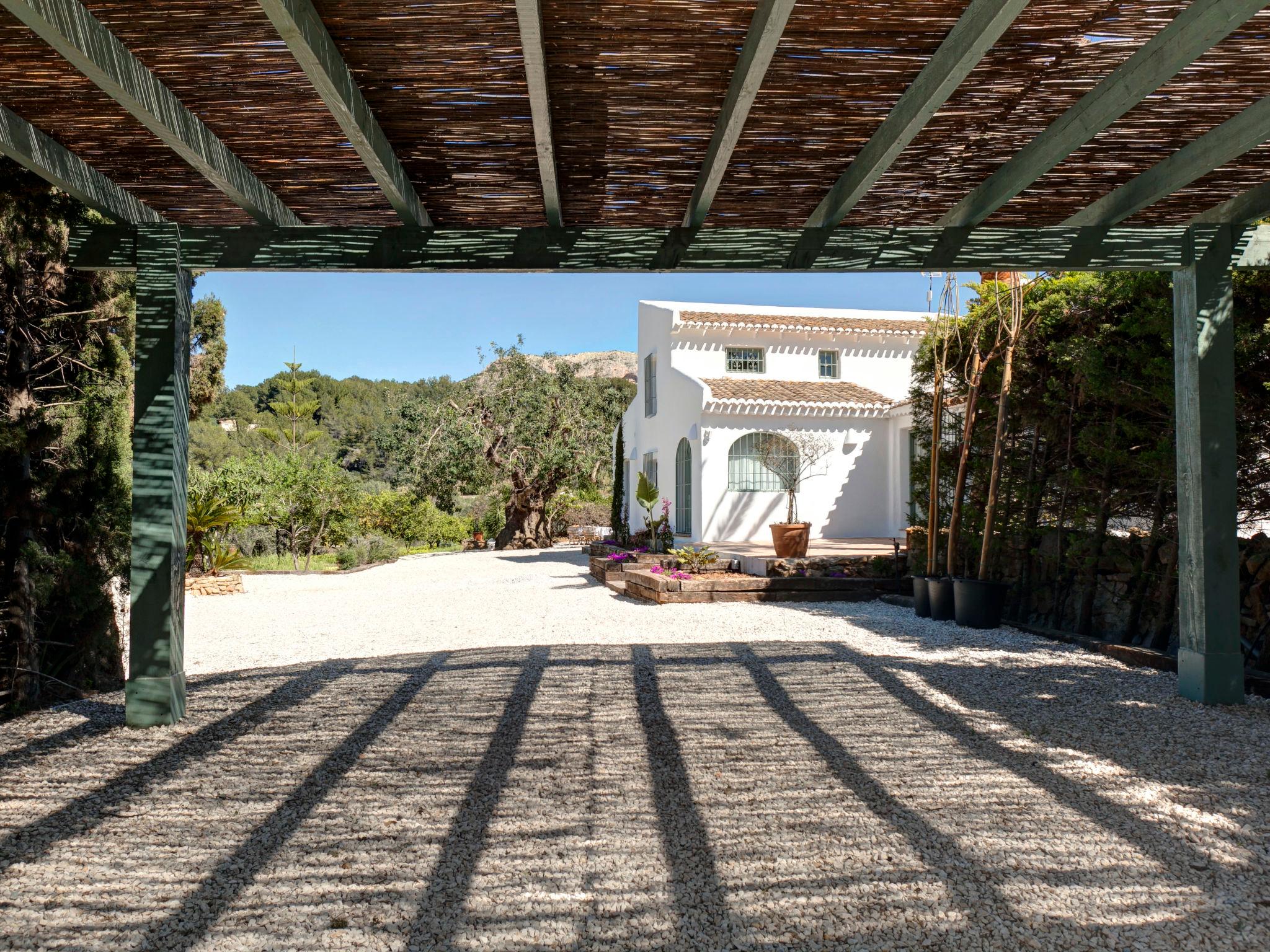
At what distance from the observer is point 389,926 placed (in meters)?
2.45

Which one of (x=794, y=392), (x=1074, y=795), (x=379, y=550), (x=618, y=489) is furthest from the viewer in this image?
(x=618, y=489)

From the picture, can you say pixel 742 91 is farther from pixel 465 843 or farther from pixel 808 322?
→ pixel 808 322

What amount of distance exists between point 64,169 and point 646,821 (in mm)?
4134

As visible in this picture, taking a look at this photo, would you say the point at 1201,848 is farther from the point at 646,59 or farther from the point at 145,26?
the point at 145,26

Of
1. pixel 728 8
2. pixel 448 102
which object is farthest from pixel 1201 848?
pixel 448 102

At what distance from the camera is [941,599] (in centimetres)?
873

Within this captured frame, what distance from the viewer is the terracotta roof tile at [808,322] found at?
17.8 m

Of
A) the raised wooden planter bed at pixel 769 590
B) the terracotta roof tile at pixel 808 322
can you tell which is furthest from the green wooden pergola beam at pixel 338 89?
the terracotta roof tile at pixel 808 322

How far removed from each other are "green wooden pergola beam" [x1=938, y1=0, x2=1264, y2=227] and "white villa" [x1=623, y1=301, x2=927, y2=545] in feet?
37.1

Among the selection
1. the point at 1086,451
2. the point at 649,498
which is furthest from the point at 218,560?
the point at 1086,451

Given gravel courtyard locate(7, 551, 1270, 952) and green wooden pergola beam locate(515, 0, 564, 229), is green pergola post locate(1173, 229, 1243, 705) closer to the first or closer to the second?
gravel courtyard locate(7, 551, 1270, 952)

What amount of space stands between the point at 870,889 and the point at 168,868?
2.38 metres

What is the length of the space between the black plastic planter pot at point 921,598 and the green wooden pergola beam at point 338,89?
6791mm

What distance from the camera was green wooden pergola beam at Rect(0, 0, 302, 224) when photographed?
9.14ft
